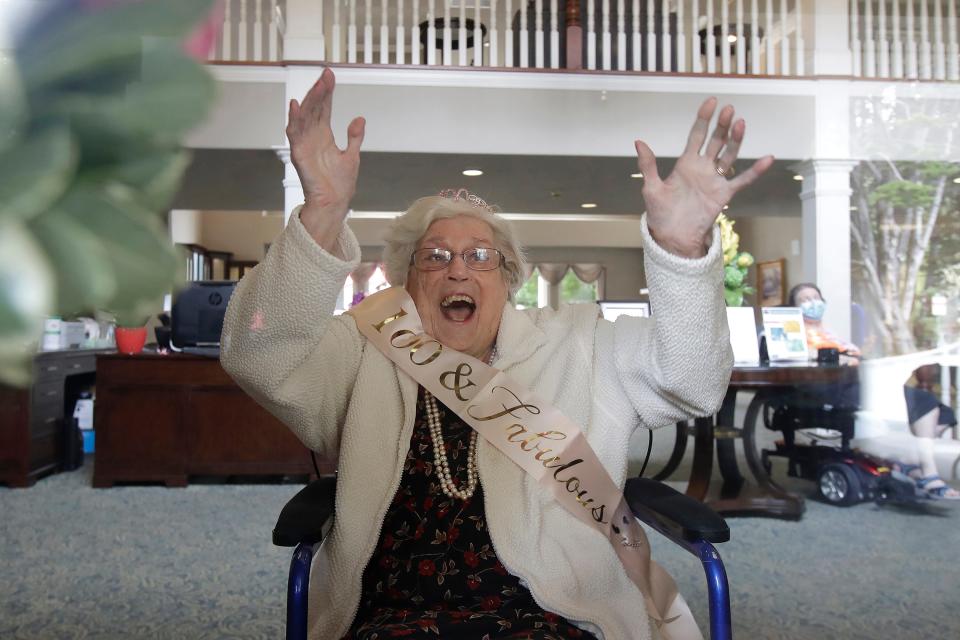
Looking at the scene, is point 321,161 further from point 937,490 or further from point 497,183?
point 497,183

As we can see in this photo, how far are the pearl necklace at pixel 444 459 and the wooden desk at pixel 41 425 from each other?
2627mm

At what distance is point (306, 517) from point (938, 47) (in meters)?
6.18

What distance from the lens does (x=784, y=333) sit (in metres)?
3.30

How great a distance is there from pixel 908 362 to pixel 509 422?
3517mm

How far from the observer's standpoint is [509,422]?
1.18 metres

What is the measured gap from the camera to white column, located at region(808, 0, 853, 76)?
542 cm

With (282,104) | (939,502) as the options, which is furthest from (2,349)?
(282,104)

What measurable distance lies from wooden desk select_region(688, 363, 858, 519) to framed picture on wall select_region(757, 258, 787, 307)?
7.73 meters

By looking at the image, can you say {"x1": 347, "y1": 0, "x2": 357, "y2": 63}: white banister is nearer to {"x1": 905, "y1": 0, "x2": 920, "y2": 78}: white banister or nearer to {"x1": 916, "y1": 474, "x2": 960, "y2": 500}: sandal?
{"x1": 905, "y1": 0, "x2": 920, "y2": 78}: white banister

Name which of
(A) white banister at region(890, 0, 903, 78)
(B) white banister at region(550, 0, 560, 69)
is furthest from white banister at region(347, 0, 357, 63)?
(A) white banister at region(890, 0, 903, 78)

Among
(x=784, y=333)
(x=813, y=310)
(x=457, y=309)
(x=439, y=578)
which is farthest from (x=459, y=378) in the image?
(x=813, y=310)

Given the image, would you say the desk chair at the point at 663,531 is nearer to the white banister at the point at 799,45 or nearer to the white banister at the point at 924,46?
the white banister at the point at 799,45

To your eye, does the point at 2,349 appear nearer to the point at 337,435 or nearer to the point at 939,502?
the point at 337,435

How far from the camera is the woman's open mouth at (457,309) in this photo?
4.36ft
